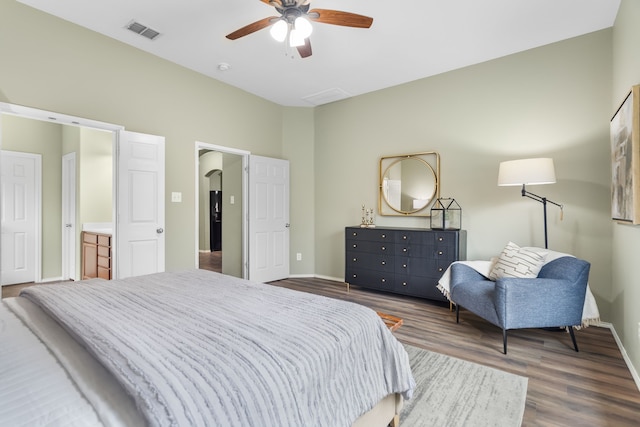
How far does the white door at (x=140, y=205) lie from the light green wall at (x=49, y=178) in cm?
252

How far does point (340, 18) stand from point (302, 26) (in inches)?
11.6

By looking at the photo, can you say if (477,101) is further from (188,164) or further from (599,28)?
(188,164)

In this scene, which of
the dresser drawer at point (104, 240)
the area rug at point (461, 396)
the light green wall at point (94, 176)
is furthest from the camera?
the light green wall at point (94, 176)

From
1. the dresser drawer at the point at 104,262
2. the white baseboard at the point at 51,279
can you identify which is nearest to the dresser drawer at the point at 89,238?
the dresser drawer at the point at 104,262

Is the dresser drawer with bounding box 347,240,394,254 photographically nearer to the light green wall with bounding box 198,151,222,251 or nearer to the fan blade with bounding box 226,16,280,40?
the fan blade with bounding box 226,16,280,40

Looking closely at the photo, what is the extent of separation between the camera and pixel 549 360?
237 centimetres

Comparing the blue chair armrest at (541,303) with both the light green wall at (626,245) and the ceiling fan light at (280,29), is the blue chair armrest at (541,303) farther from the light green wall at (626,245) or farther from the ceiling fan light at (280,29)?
the ceiling fan light at (280,29)

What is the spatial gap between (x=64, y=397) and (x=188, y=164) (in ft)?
11.6

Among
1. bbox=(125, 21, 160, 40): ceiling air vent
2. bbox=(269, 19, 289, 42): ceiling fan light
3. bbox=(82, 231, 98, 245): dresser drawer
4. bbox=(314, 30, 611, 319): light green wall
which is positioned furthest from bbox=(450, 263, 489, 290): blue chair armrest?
bbox=(82, 231, 98, 245): dresser drawer

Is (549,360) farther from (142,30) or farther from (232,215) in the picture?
(142,30)

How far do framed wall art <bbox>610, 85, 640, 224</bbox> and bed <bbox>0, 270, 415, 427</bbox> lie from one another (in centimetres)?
186

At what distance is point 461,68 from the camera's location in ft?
12.8

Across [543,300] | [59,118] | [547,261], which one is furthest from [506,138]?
[59,118]

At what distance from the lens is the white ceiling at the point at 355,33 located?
2.76 meters
